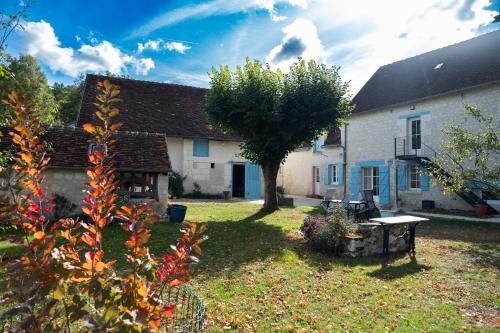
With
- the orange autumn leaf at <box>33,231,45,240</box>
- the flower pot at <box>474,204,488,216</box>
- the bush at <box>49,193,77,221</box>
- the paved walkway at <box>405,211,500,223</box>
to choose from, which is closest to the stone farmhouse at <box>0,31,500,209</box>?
the bush at <box>49,193,77,221</box>

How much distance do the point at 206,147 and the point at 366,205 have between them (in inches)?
430

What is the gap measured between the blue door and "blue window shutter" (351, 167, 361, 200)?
18.7ft

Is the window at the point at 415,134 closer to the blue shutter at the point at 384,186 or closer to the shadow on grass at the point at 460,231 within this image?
the blue shutter at the point at 384,186

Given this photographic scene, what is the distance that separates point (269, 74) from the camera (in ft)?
A: 39.3

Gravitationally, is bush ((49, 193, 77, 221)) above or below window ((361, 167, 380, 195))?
below

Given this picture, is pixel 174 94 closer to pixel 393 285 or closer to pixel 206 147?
pixel 206 147

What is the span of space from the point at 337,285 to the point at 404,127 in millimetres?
13400

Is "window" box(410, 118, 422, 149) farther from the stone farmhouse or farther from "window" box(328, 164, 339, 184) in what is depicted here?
"window" box(328, 164, 339, 184)

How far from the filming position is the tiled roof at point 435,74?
565 inches

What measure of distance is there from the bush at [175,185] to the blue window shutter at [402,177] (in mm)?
11558

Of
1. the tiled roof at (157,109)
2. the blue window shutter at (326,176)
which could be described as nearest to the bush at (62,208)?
the tiled roof at (157,109)

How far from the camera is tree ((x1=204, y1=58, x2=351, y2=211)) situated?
11602 mm

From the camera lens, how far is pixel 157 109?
67.8ft

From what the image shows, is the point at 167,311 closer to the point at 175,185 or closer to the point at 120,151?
Answer: the point at 120,151
